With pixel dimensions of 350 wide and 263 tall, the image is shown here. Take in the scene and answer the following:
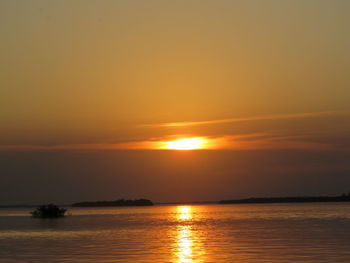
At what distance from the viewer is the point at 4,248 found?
169ft

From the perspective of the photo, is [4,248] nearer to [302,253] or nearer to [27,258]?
[27,258]

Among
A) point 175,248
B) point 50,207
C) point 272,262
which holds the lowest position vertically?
point 272,262

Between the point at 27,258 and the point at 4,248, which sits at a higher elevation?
the point at 4,248

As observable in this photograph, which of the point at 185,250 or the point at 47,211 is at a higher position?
the point at 47,211

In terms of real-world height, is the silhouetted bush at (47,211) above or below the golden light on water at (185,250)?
above

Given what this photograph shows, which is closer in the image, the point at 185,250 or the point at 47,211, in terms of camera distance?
the point at 185,250

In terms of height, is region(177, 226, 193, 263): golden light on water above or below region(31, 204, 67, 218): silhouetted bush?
below

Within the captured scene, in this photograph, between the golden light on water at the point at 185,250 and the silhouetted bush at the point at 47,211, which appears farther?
the silhouetted bush at the point at 47,211

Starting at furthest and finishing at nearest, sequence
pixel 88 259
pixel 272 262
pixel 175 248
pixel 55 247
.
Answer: pixel 55 247 → pixel 175 248 → pixel 88 259 → pixel 272 262

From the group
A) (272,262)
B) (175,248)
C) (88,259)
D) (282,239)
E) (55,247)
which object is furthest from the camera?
(282,239)

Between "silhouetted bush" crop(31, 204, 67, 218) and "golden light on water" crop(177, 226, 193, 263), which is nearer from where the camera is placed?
"golden light on water" crop(177, 226, 193, 263)

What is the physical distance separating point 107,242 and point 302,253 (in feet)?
62.7

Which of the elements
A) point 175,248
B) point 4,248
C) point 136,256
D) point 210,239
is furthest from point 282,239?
point 4,248

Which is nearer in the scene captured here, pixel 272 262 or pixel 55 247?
pixel 272 262
